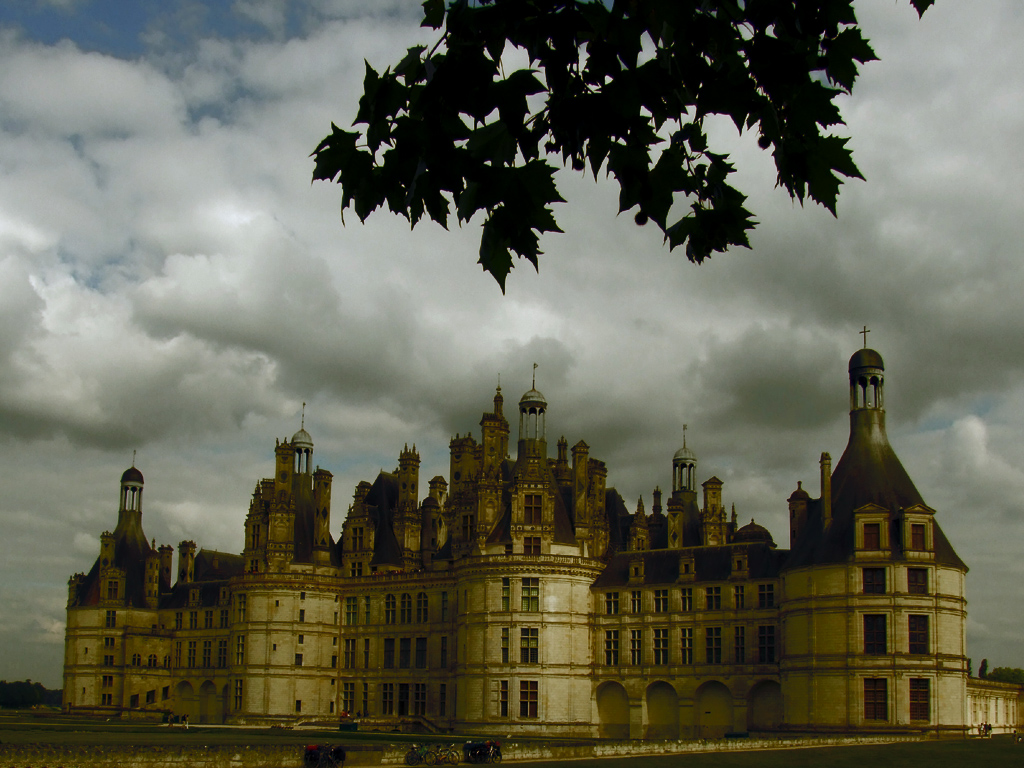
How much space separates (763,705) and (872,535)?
11557 millimetres

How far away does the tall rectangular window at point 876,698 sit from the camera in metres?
53.6

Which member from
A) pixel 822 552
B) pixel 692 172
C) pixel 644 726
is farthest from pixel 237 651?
pixel 692 172

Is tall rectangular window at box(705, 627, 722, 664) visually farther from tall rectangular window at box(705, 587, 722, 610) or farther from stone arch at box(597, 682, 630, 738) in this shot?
stone arch at box(597, 682, 630, 738)

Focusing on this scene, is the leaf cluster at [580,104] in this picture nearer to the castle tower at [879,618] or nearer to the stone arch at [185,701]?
the castle tower at [879,618]

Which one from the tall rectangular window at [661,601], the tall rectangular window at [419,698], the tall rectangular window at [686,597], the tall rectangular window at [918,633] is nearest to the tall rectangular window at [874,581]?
the tall rectangular window at [918,633]

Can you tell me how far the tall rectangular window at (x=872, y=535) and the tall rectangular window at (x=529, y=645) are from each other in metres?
18.7

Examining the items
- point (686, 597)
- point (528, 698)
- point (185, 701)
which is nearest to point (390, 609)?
point (528, 698)

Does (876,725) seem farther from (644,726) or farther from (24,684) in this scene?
(24,684)

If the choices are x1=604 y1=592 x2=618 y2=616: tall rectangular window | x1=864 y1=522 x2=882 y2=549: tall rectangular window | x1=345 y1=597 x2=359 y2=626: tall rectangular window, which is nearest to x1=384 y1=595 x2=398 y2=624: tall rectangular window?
x1=345 y1=597 x2=359 y2=626: tall rectangular window

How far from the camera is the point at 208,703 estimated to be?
82312mm

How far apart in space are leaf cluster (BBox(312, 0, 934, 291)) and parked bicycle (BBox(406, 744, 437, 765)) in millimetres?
33709

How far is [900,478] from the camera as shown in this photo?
187 feet

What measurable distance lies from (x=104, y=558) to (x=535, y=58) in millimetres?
93128

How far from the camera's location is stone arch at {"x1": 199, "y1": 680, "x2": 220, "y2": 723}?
80812mm
